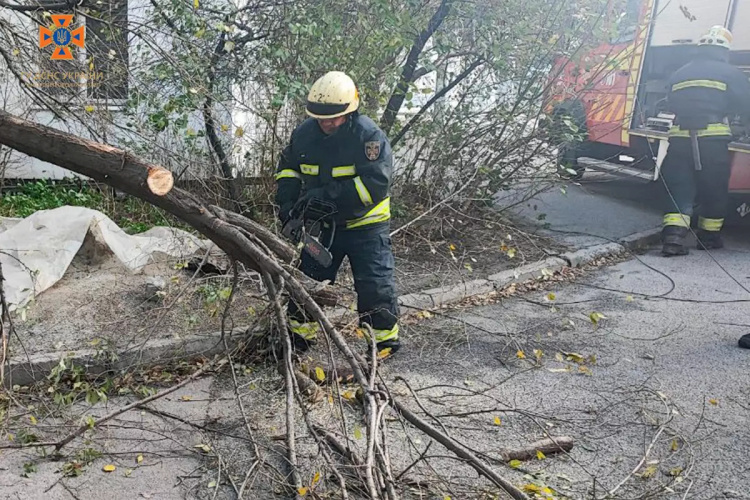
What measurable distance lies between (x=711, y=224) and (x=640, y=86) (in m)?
2.59

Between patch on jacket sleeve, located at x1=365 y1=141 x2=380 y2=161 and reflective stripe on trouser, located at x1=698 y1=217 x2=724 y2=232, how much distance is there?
466cm

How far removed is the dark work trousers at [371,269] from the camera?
174 inches

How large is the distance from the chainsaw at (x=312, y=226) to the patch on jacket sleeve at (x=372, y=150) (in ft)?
1.19

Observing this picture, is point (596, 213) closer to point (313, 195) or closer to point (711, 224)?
point (711, 224)

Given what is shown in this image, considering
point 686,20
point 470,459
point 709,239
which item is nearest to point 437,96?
point 709,239

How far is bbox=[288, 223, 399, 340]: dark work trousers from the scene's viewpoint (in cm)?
443

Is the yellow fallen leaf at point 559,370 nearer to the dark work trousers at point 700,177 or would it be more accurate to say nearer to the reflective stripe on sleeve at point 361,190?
the reflective stripe on sleeve at point 361,190

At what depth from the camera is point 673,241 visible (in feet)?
23.8

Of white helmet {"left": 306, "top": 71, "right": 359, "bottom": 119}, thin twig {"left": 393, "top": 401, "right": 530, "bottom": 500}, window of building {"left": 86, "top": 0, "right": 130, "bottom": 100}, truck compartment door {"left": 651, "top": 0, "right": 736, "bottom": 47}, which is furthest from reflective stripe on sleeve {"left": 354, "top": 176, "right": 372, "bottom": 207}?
truck compartment door {"left": 651, "top": 0, "right": 736, "bottom": 47}

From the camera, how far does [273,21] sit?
18.6 ft

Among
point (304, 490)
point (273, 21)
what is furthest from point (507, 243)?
point (304, 490)

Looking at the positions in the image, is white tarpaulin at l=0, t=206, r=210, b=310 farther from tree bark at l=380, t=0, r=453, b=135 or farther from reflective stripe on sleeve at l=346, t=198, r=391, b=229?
tree bark at l=380, t=0, r=453, b=135

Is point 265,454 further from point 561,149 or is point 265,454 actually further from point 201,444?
point 561,149

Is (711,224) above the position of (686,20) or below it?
below
